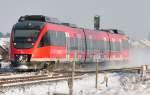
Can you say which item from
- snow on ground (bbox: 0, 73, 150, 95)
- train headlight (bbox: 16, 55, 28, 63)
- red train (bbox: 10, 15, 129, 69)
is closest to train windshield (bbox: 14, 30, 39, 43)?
red train (bbox: 10, 15, 129, 69)

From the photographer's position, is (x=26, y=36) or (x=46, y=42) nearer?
(x=26, y=36)

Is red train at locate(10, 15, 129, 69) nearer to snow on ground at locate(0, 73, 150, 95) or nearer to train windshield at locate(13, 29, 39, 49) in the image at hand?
train windshield at locate(13, 29, 39, 49)

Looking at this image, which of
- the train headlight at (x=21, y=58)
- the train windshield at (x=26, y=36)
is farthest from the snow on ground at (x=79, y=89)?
the train windshield at (x=26, y=36)

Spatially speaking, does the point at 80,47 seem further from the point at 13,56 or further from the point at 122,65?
the point at 122,65

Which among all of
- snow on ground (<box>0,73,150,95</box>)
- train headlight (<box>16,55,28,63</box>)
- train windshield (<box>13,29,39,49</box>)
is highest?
train windshield (<box>13,29,39,49</box>)

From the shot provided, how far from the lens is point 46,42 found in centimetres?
3136

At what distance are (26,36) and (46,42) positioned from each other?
1.49 meters

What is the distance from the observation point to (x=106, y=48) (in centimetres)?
4491

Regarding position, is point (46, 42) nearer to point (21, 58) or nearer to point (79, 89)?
point (21, 58)

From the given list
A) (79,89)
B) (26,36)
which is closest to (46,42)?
(26,36)

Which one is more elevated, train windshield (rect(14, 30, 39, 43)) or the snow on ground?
train windshield (rect(14, 30, 39, 43))

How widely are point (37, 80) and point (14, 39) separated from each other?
801cm

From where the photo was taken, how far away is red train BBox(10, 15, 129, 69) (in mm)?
30484

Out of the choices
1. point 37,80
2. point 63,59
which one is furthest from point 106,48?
point 37,80
